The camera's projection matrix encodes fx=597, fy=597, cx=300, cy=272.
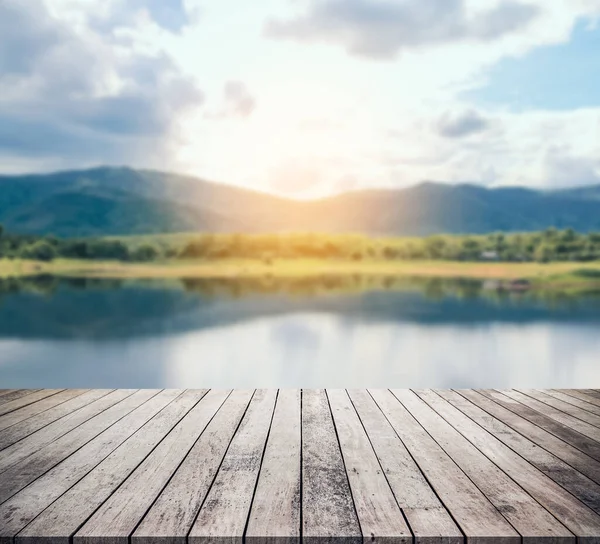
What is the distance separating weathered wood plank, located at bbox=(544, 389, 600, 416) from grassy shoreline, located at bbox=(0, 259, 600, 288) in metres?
1.29

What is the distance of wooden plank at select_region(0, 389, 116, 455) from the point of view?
2.40m

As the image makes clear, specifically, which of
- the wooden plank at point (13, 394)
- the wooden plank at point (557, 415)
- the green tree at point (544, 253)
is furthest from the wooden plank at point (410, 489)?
the green tree at point (544, 253)

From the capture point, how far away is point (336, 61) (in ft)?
14.4

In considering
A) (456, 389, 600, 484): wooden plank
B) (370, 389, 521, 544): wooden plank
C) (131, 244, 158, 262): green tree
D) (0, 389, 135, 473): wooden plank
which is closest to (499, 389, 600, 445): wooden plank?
(456, 389, 600, 484): wooden plank

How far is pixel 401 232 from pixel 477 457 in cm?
271

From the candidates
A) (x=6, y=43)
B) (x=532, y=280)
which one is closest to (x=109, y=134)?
(x=6, y=43)

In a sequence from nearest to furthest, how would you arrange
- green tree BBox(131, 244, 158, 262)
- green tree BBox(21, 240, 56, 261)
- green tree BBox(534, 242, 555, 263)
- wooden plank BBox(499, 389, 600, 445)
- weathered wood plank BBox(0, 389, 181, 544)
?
weathered wood plank BBox(0, 389, 181, 544), wooden plank BBox(499, 389, 600, 445), green tree BBox(21, 240, 56, 261), green tree BBox(131, 244, 158, 262), green tree BBox(534, 242, 555, 263)

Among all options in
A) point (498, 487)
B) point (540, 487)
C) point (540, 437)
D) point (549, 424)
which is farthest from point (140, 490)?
point (549, 424)

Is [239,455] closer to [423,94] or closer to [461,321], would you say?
[461,321]

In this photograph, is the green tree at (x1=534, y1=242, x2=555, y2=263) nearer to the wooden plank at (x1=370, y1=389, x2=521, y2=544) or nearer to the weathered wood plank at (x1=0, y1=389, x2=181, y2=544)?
the wooden plank at (x1=370, y1=389, x2=521, y2=544)

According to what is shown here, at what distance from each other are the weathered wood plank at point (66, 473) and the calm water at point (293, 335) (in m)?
1.14

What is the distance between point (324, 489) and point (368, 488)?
5.3 inches

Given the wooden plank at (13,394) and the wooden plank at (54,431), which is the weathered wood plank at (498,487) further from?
the wooden plank at (13,394)

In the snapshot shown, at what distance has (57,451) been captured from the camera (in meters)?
2.21
